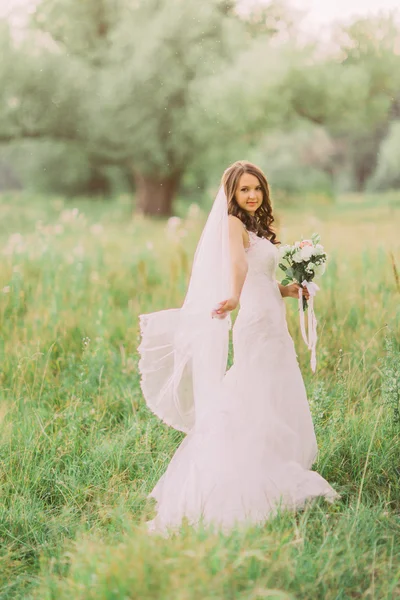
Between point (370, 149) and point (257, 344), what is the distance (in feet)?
51.1

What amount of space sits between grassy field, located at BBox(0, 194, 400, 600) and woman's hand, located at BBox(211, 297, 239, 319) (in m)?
0.93

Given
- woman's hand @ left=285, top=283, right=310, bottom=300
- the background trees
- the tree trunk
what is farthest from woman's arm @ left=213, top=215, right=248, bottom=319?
the tree trunk

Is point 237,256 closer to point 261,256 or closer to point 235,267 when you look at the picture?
point 235,267

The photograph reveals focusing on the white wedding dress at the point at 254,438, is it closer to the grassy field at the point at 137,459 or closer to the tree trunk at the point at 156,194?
the grassy field at the point at 137,459

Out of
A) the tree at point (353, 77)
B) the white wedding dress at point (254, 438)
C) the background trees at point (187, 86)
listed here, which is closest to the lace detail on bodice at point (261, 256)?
the white wedding dress at point (254, 438)

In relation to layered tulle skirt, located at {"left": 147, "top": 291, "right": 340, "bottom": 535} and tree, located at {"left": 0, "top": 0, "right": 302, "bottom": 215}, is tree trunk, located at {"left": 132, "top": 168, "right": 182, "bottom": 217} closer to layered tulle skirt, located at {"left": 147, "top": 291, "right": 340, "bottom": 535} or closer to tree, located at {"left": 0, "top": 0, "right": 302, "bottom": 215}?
tree, located at {"left": 0, "top": 0, "right": 302, "bottom": 215}

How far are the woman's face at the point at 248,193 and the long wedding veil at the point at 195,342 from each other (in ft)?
0.26

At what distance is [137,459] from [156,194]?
1386 centimetres

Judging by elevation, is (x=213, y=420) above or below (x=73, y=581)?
above

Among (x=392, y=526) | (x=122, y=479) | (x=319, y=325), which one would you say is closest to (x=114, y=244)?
(x=319, y=325)

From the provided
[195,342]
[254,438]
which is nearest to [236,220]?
[195,342]

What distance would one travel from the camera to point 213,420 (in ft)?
10.9

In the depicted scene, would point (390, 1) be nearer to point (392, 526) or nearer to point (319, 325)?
point (319, 325)

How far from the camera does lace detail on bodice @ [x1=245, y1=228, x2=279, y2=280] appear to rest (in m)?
3.39
